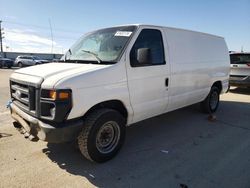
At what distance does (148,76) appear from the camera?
3963 mm

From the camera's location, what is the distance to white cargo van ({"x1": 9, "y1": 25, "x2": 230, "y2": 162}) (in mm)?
2994

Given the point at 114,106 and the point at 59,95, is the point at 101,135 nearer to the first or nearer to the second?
the point at 114,106

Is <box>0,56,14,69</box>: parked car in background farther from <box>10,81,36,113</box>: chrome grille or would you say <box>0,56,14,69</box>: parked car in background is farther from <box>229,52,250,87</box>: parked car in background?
<box>10,81,36,113</box>: chrome grille

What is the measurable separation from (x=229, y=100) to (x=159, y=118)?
417cm

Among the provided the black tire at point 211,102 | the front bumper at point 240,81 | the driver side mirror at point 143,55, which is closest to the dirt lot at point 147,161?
the black tire at point 211,102

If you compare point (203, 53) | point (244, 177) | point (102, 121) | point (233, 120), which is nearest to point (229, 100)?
point (233, 120)

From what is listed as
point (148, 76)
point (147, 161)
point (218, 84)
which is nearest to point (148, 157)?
point (147, 161)

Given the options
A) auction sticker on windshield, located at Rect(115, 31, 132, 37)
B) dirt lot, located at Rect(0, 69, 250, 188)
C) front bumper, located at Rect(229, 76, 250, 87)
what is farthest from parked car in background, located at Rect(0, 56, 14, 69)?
auction sticker on windshield, located at Rect(115, 31, 132, 37)

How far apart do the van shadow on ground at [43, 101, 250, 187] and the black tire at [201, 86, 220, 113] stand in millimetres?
926

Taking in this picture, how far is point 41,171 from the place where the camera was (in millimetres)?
3291

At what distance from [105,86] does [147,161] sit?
4.68ft

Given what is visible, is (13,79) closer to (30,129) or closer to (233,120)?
(30,129)

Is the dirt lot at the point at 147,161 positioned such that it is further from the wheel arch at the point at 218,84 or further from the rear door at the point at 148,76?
the wheel arch at the point at 218,84

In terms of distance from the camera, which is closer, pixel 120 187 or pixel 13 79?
pixel 120 187
